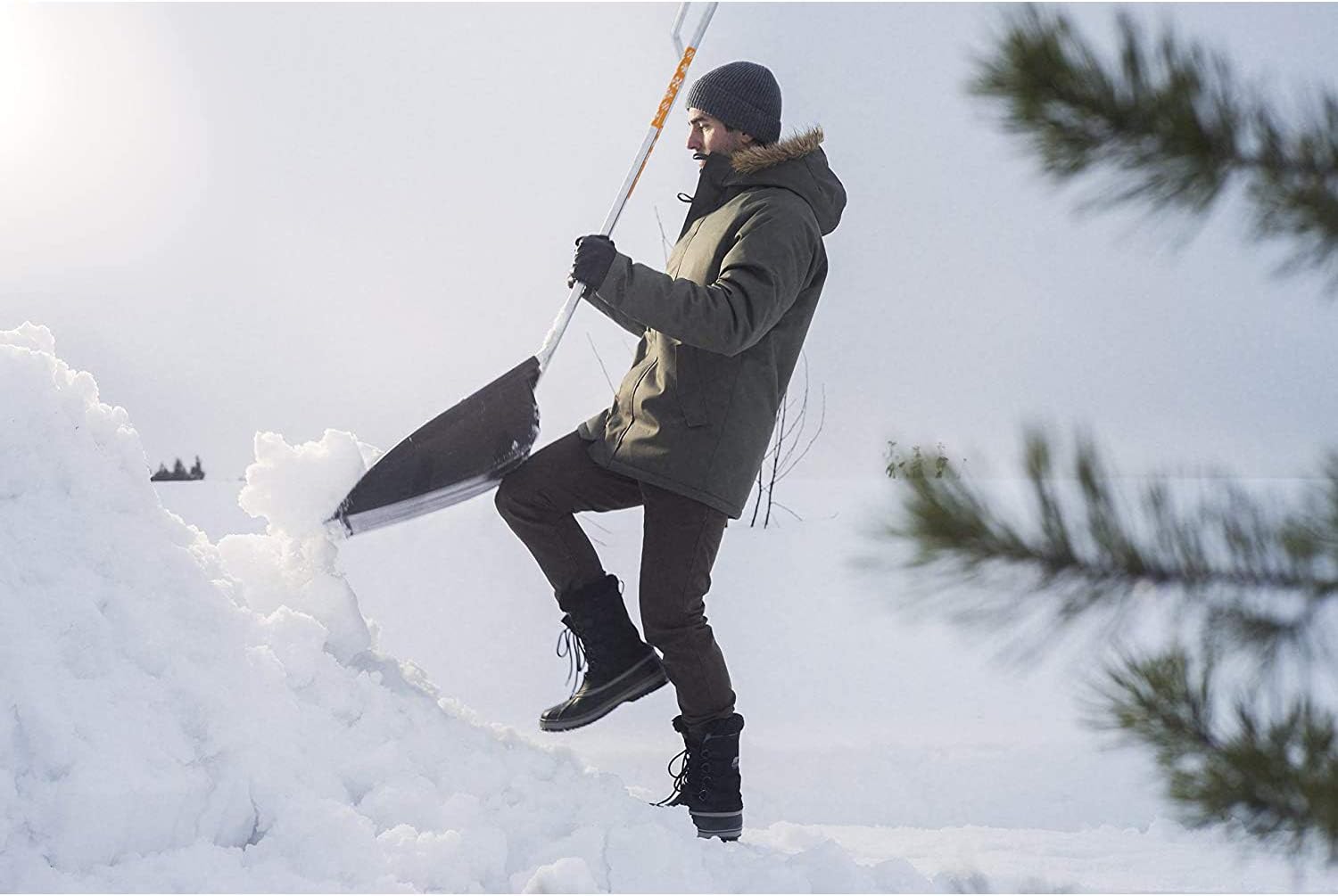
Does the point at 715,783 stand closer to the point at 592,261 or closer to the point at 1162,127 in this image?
the point at 592,261

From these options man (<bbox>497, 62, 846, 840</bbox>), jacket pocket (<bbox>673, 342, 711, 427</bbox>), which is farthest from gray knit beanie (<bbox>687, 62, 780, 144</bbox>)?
jacket pocket (<bbox>673, 342, 711, 427</bbox>)

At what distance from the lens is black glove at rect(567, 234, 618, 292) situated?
2.54 metres

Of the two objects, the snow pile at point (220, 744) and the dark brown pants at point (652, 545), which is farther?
the dark brown pants at point (652, 545)

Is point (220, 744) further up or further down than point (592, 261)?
further down

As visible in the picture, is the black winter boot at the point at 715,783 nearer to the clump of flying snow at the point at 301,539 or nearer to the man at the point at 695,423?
the man at the point at 695,423

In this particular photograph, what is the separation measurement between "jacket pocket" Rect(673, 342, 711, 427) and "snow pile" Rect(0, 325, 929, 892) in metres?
0.82

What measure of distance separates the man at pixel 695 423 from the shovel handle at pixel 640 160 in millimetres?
115

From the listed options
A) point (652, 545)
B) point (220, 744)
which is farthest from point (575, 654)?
point (220, 744)

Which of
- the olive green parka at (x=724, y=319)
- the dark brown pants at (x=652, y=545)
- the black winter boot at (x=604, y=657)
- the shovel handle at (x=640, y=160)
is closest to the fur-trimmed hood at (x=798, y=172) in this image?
the olive green parka at (x=724, y=319)

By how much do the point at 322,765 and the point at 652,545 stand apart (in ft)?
2.70

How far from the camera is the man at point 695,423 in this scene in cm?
255

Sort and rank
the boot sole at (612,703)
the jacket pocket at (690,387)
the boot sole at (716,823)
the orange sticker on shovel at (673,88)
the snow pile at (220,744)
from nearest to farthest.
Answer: the snow pile at (220,744) < the jacket pocket at (690,387) < the boot sole at (716,823) < the boot sole at (612,703) < the orange sticker on shovel at (673,88)

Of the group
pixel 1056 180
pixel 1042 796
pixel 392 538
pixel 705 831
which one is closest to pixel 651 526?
pixel 705 831

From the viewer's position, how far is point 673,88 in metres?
3.14
